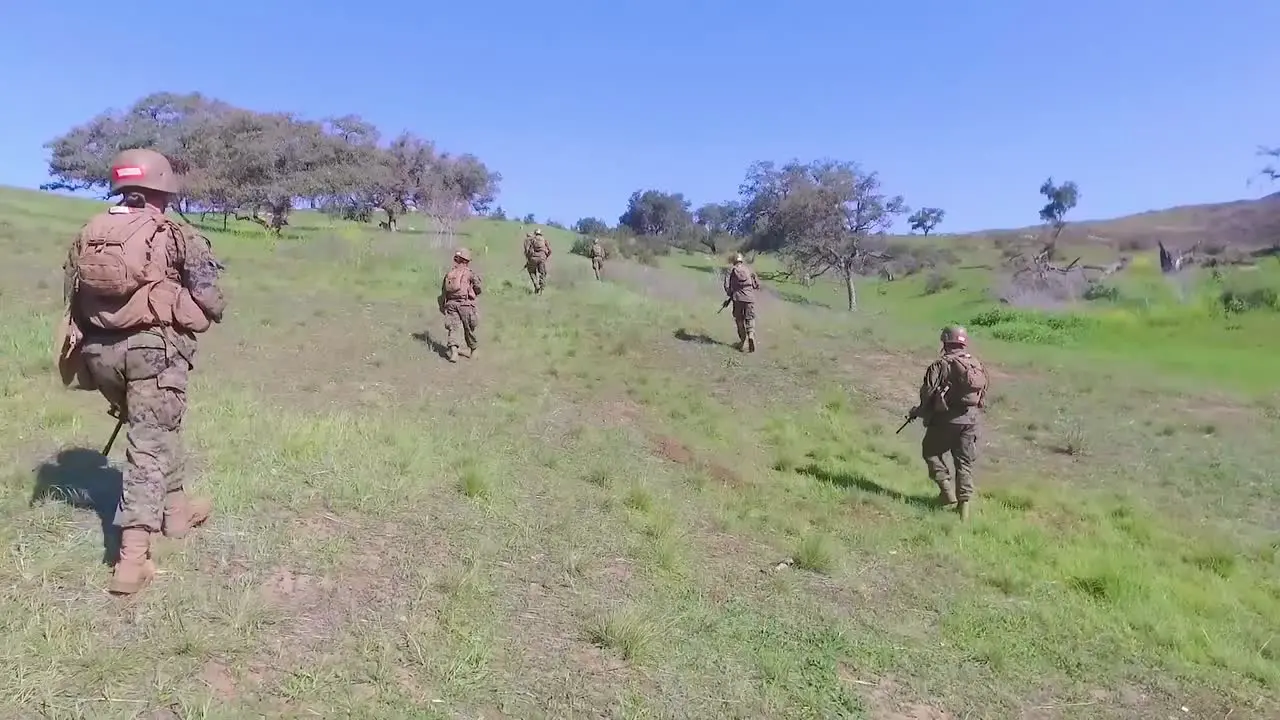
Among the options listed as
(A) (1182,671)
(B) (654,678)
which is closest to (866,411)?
(A) (1182,671)

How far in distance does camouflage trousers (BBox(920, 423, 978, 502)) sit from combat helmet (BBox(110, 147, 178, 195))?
7038 mm

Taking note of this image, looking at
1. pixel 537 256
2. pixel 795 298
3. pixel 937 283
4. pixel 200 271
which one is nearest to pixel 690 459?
pixel 200 271

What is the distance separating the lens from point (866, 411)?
48.0 feet

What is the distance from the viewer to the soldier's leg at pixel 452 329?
13633 millimetres

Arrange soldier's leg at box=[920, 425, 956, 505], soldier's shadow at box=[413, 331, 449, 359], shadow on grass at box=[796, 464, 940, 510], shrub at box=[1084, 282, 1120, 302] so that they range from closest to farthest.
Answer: soldier's leg at box=[920, 425, 956, 505], shadow on grass at box=[796, 464, 940, 510], soldier's shadow at box=[413, 331, 449, 359], shrub at box=[1084, 282, 1120, 302]

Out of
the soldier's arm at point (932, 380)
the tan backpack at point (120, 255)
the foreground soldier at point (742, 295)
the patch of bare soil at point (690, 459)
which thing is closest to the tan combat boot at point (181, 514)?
the tan backpack at point (120, 255)

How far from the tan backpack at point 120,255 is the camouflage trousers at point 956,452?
6986mm

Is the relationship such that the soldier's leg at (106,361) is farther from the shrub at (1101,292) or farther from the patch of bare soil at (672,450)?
the shrub at (1101,292)

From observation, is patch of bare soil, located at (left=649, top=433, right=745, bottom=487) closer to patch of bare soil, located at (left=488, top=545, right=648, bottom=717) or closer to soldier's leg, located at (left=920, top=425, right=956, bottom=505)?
soldier's leg, located at (left=920, top=425, right=956, bottom=505)

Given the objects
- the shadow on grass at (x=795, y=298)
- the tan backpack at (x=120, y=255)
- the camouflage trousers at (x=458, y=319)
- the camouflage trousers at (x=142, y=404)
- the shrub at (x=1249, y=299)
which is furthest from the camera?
the shadow on grass at (x=795, y=298)

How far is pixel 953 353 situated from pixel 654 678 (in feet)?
18.2

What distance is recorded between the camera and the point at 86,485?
5.45 meters

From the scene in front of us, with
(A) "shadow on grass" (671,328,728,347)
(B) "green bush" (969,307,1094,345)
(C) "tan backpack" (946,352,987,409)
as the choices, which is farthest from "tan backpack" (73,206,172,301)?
(B) "green bush" (969,307,1094,345)

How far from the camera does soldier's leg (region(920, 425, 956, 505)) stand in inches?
345
